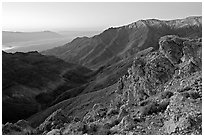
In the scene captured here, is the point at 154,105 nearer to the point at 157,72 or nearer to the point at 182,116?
the point at 182,116

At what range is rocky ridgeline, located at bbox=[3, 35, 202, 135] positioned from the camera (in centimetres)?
1390

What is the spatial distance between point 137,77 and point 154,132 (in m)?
16.6

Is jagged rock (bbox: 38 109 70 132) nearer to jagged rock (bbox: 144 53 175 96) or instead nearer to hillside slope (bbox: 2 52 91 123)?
jagged rock (bbox: 144 53 175 96)

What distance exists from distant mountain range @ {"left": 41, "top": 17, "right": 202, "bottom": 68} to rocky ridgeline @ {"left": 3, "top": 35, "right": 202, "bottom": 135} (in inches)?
5021

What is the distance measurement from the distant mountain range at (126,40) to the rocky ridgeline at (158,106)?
5021 inches

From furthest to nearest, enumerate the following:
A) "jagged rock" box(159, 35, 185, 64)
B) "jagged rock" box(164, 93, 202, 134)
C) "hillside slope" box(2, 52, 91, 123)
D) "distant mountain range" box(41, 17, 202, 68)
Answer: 1. "distant mountain range" box(41, 17, 202, 68)
2. "hillside slope" box(2, 52, 91, 123)
3. "jagged rock" box(159, 35, 185, 64)
4. "jagged rock" box(164, 93, 202, 134)

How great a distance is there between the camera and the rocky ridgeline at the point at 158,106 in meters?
13.9

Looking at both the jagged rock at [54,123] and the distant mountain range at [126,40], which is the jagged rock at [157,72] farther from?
the distant mountain range at [126,40]

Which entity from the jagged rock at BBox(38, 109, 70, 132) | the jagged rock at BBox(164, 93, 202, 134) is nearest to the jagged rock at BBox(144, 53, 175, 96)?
the jagged rock at BBox(164, 93, 202, 134)

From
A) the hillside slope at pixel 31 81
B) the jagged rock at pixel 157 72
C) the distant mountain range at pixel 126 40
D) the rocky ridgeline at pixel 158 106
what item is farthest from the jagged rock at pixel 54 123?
the distant mountain range at pixel 126 40

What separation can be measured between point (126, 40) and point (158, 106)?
169m

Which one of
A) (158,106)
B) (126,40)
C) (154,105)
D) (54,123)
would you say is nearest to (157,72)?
(154,105)

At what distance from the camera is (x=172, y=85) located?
2091cm

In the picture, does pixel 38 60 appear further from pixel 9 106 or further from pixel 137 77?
pixel 137 77
